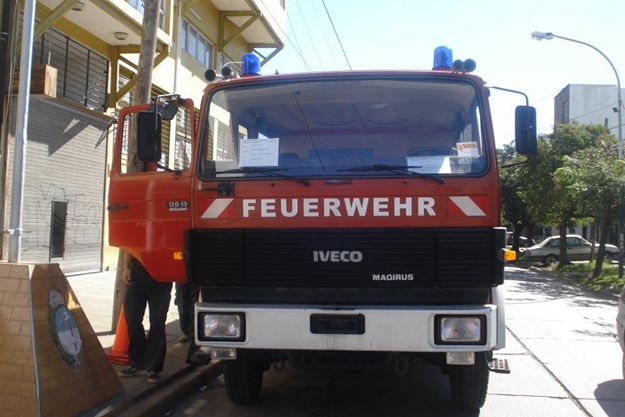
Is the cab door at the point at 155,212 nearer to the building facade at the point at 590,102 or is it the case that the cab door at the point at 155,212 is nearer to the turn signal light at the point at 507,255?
the turn signal light at the point at 507,255

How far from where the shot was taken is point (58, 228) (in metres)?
12.8

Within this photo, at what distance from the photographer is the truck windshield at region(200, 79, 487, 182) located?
4.43m

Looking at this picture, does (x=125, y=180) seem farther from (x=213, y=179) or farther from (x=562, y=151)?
(x=562, y=151)

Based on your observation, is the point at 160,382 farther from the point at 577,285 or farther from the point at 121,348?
the point at 577,285

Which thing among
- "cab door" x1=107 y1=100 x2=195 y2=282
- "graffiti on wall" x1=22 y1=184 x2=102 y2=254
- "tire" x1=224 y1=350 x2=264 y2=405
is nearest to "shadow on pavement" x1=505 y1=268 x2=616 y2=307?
"tire" x1=224 y1=350 x2=264 y2=405

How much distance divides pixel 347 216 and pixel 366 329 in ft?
2.64

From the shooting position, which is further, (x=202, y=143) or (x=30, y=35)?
(x=30, y=35)

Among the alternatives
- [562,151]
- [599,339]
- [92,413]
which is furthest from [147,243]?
[562,151]

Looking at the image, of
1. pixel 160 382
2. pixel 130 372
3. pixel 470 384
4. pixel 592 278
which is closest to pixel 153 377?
pixel 160 382

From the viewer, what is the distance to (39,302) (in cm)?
413

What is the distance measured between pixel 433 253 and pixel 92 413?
2.78m

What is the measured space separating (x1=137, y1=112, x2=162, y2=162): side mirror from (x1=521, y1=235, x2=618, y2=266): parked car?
27879 mm

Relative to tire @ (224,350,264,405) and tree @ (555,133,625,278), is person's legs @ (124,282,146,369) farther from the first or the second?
tree @ (555,133,625,278)

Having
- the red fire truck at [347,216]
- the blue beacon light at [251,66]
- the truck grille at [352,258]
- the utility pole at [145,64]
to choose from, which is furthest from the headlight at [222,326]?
the utility pole at [145,64]
